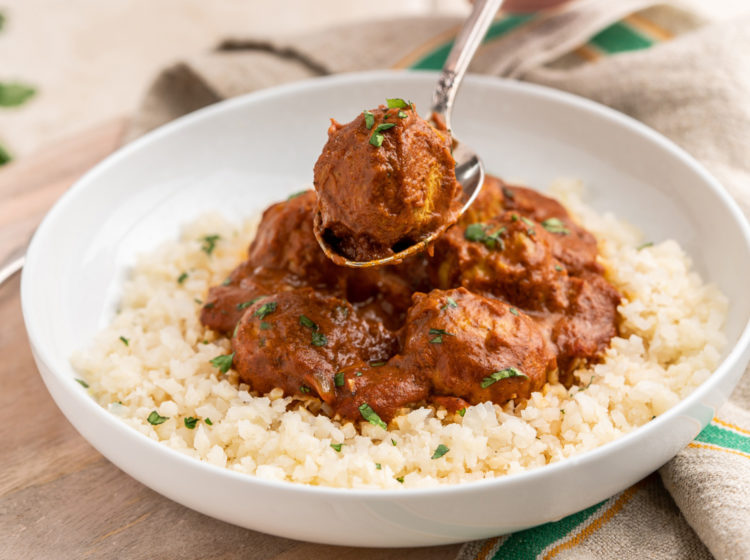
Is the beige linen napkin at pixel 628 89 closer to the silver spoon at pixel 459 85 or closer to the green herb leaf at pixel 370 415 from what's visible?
the green herb leaf at pixel 370 415

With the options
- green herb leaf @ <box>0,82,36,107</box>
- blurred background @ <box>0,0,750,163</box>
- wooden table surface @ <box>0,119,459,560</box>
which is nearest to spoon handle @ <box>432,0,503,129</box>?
wooden table surface @ <box>0,119,459,560</box>

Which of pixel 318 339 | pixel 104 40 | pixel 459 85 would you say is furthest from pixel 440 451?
pixel 104 40

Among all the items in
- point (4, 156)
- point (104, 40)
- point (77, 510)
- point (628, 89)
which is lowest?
point (4, 156)

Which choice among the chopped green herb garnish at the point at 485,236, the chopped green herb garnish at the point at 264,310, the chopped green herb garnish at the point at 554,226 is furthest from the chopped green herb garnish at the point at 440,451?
the chopped green herb garnish at the point at 554,226

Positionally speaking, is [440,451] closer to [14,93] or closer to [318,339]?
[318,339]

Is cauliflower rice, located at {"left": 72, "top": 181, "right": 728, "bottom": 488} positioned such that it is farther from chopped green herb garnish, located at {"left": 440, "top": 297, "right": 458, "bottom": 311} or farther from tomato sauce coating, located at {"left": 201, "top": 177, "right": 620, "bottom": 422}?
chopped green herb garnish, located at {"left": 440, "top": 297, "right": 458, "bottom": 311}

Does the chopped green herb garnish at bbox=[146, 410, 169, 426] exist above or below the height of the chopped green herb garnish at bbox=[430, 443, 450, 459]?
below

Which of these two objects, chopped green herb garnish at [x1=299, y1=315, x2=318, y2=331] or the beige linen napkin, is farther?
chopped green herb garnish at [x1=299, y1=315, x2=318, y2=331]
